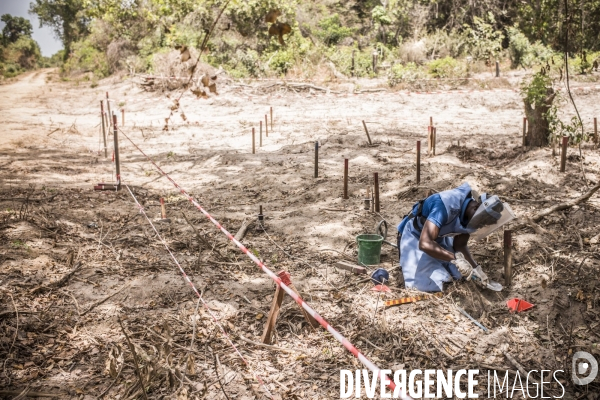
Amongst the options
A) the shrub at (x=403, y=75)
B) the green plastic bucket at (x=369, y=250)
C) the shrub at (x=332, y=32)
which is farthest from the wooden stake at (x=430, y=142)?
the shrub at (x=332, y=32)

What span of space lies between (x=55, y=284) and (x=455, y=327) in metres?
3.53

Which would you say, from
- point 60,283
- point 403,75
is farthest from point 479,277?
point 403,75

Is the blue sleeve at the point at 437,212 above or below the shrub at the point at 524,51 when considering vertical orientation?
below

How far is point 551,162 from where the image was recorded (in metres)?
7.94

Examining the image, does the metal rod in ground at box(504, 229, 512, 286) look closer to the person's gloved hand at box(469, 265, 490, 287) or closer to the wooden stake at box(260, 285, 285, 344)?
the person's gloved hand at box(469, 265, 490, 287)

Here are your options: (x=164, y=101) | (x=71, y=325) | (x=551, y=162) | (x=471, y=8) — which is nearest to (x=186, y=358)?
(x=71, y=325)

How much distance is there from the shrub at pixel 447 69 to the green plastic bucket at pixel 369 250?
15.7 meters

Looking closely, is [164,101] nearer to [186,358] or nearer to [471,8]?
[471,8]

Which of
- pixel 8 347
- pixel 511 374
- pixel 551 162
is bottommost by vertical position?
pixel 511 374

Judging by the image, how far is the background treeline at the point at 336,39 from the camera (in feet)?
67.3

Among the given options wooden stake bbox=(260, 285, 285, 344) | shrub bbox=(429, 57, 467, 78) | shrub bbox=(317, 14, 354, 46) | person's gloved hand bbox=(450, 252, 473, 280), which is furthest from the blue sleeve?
shrub bbox=(317, 14, 354, 46)

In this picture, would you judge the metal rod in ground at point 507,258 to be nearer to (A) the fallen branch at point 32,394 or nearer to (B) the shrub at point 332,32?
(A) the fallen branch at point 32,394

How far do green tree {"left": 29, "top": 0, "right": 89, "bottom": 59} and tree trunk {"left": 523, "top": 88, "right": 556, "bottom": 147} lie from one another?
4491 centimetres

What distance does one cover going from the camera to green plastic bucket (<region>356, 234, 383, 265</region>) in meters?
4.94
